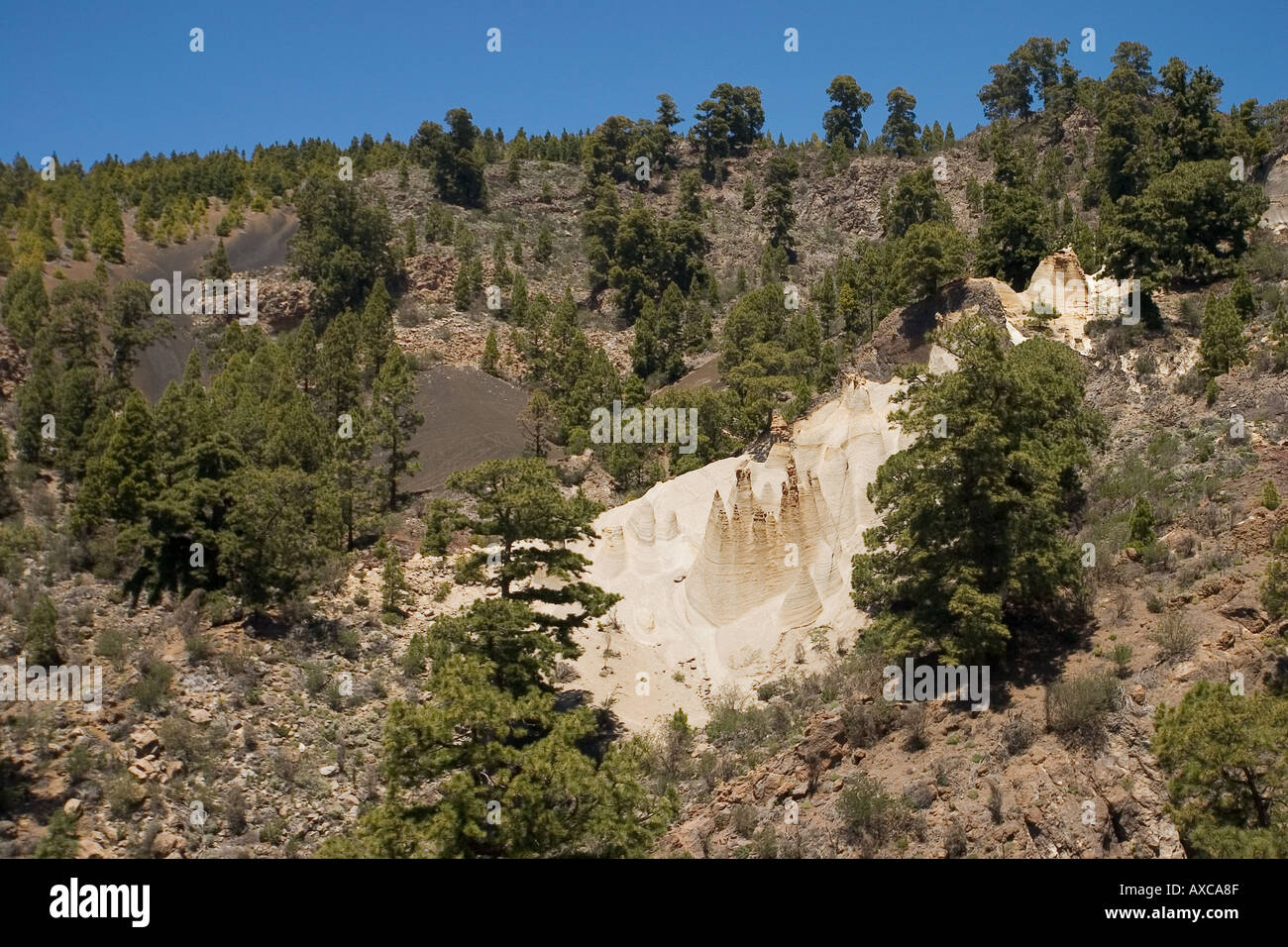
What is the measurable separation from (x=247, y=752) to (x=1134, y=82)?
2793 inches

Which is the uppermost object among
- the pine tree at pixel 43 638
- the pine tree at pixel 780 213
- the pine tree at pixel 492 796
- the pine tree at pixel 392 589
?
the pine tree at pixel 780 213

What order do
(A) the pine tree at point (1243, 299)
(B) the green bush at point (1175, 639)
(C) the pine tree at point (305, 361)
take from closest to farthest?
(B) the green bush at point (1175, 639)
(A) the pine tree at point (1243, 299)
(C) the pine tree at point (305, 361)

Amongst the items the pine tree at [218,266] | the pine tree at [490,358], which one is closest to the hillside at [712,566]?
the pine tree at [490,358]

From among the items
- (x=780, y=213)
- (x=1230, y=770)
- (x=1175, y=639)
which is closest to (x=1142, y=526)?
(x=1175, y=639)

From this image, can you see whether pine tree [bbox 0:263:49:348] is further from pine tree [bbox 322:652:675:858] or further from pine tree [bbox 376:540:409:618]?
pine tree [bbox 322:652:675:858]

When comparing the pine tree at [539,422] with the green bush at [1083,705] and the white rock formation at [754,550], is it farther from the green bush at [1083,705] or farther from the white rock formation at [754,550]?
the green bush at [1083,705]

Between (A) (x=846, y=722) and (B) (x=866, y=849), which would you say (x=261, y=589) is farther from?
(B) (x=866, y=849)

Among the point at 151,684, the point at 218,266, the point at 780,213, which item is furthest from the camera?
the point at 780,213

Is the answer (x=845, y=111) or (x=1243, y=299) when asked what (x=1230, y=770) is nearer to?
(x=1243, y=299)

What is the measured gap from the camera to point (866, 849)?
61.9 ft

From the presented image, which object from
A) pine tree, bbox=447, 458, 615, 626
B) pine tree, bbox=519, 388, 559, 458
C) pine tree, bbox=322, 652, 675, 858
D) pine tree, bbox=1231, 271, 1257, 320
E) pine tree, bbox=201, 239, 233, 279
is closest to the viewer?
pine tree, bbox=322, 652, 675, 858

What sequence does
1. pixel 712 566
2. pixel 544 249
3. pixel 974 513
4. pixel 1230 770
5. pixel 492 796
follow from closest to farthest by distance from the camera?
1. pixel 1230 770
2. pixel 492 796
3. pixel 974 513
4. pixel 712 566
5. pixel 544 249

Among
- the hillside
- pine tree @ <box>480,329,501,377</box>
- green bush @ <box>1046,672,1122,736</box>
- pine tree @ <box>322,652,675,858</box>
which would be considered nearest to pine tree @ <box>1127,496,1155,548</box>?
the hillside
